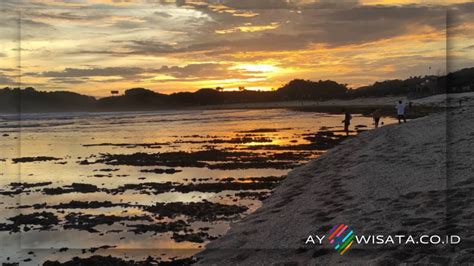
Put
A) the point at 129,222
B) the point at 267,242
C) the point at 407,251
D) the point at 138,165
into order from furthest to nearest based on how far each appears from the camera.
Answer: the point at 138,165 < the point at 129,222 < the point at 267,242 < the point at 407,251

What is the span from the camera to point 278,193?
52.1ft

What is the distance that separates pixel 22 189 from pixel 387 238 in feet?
53.7

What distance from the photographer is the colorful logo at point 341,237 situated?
27.0ft

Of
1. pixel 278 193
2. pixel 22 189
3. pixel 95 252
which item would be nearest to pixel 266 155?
pixel 278 193

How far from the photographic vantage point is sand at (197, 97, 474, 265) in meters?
7.60

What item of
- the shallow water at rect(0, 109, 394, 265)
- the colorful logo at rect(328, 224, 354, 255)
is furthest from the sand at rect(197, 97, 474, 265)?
the shallow water at rect(0, 109, 394, 265)

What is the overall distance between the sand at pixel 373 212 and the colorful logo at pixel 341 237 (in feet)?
0.45

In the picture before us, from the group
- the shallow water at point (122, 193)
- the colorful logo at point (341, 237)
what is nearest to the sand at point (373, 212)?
the colorful logo at point (341, 237)

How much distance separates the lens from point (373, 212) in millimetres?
9828

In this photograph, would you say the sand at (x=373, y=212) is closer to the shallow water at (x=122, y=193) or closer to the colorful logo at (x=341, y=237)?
the colorful logo at (x=341, y=237)

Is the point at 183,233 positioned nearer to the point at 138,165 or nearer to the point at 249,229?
the point at 249,229

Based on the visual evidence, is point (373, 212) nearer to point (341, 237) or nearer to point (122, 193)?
point (341, 237)

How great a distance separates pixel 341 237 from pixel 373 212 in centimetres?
148

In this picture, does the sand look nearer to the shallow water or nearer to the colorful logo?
the colorful logo
